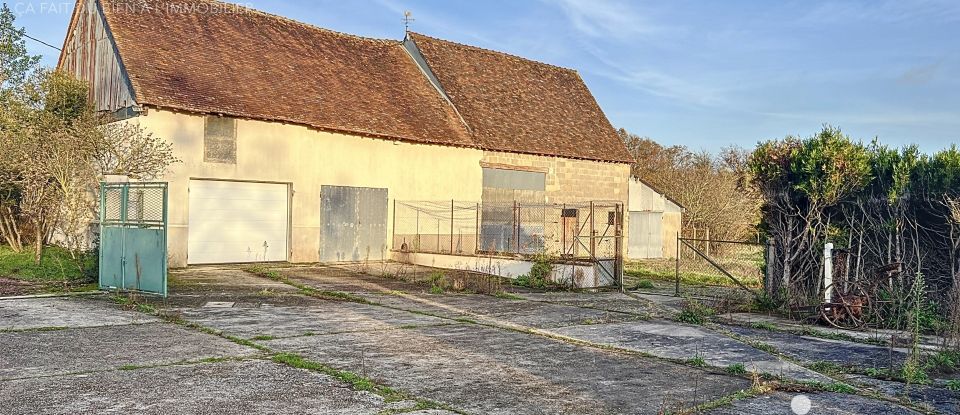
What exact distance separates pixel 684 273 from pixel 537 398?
53.4 ft

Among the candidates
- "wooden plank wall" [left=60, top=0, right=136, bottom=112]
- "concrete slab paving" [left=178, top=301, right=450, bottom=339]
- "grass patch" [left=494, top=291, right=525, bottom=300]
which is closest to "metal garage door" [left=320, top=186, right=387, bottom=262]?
"wooden plank wall" [left=60, top=0, right=136, bottom=112]

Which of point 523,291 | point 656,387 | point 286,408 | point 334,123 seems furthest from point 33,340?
point 334,123

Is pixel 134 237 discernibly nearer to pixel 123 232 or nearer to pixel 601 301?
pixel 123 232

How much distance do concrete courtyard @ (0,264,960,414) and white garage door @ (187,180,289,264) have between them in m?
6.09

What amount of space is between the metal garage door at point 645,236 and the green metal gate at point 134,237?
65.8ft

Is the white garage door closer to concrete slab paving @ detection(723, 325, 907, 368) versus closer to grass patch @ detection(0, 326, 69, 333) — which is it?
grass patch @ detection(0, 326, 69, 333)

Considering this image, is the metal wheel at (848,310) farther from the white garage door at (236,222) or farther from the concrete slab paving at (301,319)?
the white garage door at (236,222)

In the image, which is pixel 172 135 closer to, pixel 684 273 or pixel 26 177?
pixel 26 177

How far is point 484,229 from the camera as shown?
83.6ft

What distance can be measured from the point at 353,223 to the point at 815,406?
55.1ft

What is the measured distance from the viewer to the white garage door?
19.0m

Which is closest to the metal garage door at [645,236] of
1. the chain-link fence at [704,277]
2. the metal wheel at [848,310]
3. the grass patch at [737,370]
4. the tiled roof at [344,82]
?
the chain-link fence at [704,277]

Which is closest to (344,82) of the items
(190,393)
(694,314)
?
(694,314)

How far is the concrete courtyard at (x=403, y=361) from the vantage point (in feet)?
20.9
